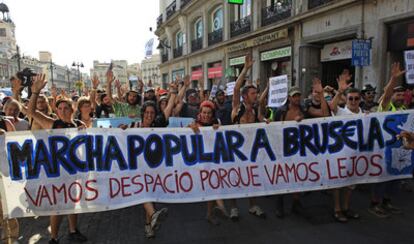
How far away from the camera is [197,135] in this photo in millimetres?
3990

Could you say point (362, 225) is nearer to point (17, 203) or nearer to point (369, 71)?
point (17, 203)

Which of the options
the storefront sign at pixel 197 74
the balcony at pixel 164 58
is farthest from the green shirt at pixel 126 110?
the balcony at pixel 164 58

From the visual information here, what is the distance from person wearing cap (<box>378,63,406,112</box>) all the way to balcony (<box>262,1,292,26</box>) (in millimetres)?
10983

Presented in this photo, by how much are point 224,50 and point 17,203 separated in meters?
19.3

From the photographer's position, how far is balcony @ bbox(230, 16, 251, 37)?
19008mm

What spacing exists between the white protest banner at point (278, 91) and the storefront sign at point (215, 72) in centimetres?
1729

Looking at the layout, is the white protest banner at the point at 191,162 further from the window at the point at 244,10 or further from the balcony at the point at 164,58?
the balcony at the point at 164,58

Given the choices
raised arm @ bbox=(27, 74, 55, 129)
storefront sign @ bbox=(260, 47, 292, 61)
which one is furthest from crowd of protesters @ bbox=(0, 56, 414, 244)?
storefront sign @ bbox=(260, 47, 292, 61)

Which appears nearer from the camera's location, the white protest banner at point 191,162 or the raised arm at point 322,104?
the white protest banner at point 191,162

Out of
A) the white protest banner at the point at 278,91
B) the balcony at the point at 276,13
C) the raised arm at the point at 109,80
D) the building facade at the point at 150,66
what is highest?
the building facade at the point at 150,66

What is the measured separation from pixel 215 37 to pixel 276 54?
7.97 meters

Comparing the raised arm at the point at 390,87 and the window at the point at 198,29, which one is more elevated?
Answer: the window at the point at 198,29

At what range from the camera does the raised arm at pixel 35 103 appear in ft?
12.0

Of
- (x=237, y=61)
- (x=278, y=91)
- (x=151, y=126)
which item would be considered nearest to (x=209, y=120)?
(x=151, y=126)
